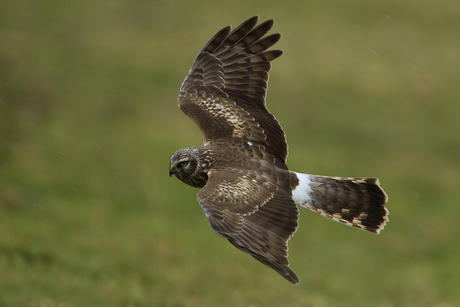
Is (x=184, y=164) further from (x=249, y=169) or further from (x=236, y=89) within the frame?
(x=236, y=89)

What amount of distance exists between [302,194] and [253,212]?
1145 mm

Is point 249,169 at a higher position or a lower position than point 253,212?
higher

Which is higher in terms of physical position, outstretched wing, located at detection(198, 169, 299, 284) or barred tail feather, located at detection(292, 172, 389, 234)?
barred tail feather, located at detection(292, 172, 389, 234)

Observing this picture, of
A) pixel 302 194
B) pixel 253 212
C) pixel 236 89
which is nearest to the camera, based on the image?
pixel 253 212

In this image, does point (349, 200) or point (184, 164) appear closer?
point (184, 164)

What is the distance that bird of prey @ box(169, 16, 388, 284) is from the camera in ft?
20.9

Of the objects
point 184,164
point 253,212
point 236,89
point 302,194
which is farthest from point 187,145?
point 253,212

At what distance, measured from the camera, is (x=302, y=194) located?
750cm

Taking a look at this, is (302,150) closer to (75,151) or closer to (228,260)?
(228,260)

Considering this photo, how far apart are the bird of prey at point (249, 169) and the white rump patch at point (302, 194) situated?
1 centimetres

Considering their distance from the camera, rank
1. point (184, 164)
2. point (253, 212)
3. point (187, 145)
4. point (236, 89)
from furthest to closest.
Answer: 1. point (187, 145)
2. point (236, 89)
3. point (184, 164)
4. point (253, 212)

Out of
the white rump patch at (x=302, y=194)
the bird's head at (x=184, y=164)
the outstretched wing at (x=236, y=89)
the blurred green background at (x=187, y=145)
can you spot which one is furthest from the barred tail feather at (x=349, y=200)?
the blurred green background at (x=187, y=145)

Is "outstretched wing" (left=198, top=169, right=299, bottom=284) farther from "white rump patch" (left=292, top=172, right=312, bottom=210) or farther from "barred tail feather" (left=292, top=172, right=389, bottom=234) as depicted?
"barred tail feather" (left=292, top=172, right=389, bottom=234)

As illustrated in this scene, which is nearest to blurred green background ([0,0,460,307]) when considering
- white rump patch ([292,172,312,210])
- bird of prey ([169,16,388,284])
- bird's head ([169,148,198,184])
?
bird's head ([169,148,198,184])
